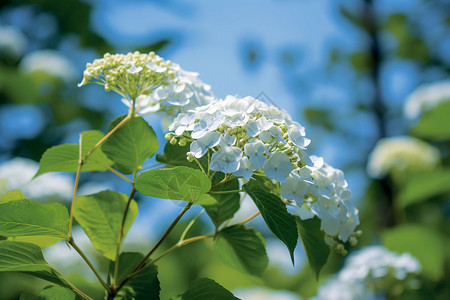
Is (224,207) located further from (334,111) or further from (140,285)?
(334,111)

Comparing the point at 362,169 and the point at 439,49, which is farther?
the point at 439,49

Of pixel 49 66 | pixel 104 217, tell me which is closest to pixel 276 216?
pixel 104 217

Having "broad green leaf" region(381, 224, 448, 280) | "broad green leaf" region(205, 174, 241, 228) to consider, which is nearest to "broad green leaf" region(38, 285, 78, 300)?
"broad green leaf" region(205, 174, 241, 228)

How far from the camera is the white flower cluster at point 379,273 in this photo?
161 centimetres

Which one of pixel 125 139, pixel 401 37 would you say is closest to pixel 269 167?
pixel 125 139

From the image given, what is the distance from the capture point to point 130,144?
728 mm

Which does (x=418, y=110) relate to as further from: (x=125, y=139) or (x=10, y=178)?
(x=125, y=139)

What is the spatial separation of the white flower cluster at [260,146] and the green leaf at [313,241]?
0.02 m

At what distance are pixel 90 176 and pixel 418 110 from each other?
253 centimetres

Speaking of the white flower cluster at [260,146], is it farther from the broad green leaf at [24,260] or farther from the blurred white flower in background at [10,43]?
the blurred white flower in background at [10,43]

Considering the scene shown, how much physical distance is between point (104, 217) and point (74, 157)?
0.11 metres

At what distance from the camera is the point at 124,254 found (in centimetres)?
76

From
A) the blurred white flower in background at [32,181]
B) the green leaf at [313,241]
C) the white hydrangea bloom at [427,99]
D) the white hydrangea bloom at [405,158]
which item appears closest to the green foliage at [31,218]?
the green leaf at [313,241]

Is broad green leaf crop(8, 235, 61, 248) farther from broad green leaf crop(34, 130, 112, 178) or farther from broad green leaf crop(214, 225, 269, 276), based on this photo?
broad green leaf crop(214, 225, 269, 276)
